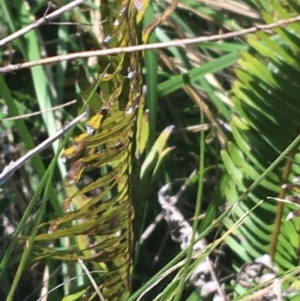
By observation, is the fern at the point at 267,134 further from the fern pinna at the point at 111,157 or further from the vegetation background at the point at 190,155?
the fern pinna at the point at 111,157

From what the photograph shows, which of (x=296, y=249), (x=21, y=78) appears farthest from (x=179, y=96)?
(x=296, y=249)

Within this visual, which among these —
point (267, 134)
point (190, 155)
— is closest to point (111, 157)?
point (267, 134)

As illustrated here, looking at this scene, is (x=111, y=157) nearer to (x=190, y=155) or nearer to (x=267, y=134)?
(x=267, y=134)

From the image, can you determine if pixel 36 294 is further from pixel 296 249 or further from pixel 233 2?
pixel 233 2

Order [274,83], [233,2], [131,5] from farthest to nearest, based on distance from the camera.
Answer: [233,2]
[274,83]
[131,5]

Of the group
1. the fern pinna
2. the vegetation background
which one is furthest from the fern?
the fern pinna

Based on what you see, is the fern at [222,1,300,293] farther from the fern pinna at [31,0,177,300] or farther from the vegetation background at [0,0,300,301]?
the fern pinna at [31,0,177,300]

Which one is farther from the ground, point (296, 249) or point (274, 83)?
point (274, 83)
